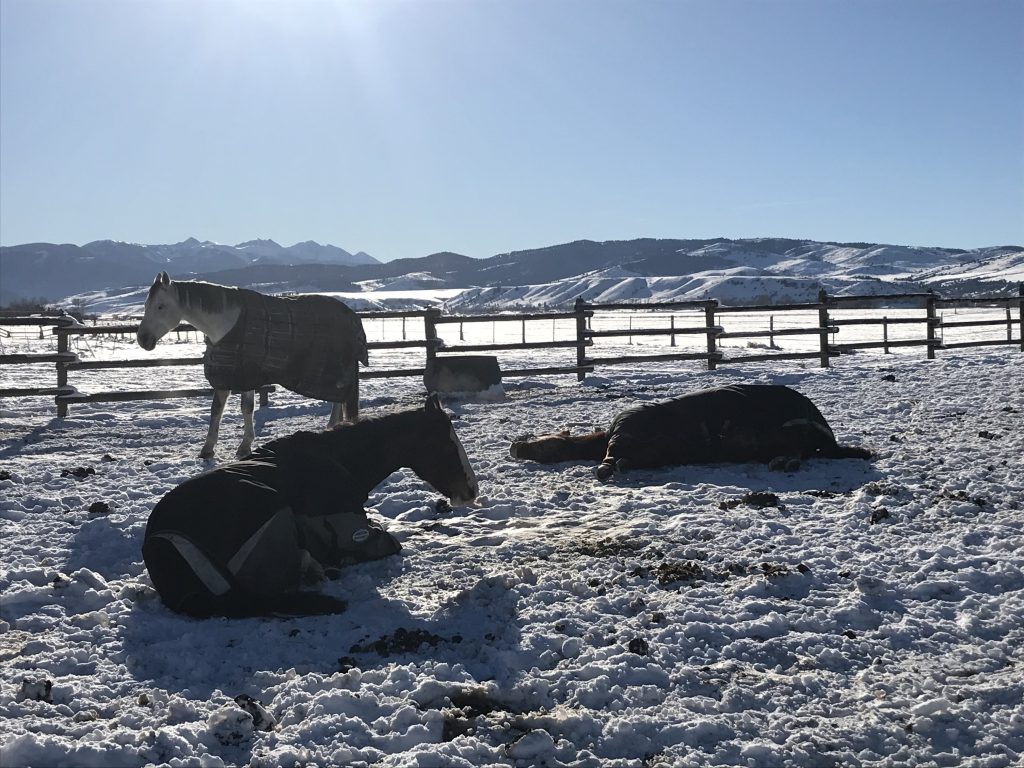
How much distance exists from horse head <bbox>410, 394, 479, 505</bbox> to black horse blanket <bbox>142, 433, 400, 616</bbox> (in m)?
0.95

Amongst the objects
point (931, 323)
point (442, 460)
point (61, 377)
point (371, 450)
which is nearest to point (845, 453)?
point (442, 460)

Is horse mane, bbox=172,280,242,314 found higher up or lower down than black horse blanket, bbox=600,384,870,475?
higher up

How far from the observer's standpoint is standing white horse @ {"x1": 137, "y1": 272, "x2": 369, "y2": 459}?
779cm

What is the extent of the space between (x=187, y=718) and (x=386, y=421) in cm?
271

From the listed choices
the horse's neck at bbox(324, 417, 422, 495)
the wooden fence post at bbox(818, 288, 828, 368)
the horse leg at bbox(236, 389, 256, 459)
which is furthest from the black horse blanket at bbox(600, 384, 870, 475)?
the wooden fence post at bbox(818, 288, 828, 368)

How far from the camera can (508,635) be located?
385 cm

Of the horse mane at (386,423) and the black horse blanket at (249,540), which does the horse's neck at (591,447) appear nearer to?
the horse mane at (386,423)

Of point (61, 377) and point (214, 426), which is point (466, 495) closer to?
point (214, 426)

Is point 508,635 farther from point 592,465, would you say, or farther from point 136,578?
point 592,465

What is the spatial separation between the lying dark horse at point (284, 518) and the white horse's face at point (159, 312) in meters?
3.37

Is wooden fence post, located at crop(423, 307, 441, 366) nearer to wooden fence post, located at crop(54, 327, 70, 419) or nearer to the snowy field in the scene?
wooden fence post, located at crop(54, 327, 70, 419)

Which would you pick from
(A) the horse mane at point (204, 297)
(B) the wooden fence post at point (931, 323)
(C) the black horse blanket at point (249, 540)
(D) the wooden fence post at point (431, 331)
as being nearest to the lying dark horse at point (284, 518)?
(C) the black horse blanket at point (249, 540)

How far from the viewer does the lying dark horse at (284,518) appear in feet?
13.5

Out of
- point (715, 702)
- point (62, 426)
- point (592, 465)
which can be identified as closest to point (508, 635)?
point (715, 702)
